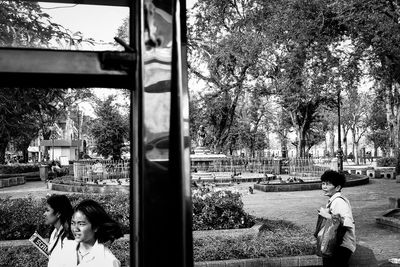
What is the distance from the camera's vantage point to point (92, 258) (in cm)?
272

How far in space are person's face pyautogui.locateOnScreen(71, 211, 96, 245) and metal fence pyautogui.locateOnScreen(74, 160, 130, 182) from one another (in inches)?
818

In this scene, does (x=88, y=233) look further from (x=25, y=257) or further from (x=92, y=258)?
(x=25, y=257)

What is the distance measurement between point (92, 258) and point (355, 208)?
12.9 m

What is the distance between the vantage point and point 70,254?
2.88 m

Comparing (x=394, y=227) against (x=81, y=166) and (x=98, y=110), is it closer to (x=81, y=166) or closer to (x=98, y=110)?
(x=81, y=166)

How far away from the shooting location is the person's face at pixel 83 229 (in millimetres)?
2834

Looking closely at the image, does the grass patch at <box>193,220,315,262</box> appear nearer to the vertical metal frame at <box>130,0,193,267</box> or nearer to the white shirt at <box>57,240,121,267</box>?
the white shirt at <box>57,240,121,267</box>

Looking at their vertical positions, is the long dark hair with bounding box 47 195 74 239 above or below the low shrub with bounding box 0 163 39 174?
above

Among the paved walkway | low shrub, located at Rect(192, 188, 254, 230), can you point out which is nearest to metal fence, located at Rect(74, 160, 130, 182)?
the paved walkway

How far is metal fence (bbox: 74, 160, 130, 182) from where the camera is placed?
78.8 ft

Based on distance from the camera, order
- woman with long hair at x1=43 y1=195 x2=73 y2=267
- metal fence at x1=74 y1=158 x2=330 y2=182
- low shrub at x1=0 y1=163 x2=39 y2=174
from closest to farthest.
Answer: woman with long hair at x1=43 y1=195 x2=73 y2=267 → metal fence at x1=74 y1=158 x2=330 y2=182 → low shrub at x1=0 y1=163 x2=39 y2=174

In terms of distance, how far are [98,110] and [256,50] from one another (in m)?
12.1

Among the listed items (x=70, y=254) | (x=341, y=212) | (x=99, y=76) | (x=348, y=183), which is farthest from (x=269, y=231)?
(x=348, y=183)

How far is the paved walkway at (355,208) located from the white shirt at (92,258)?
590 centimetres
